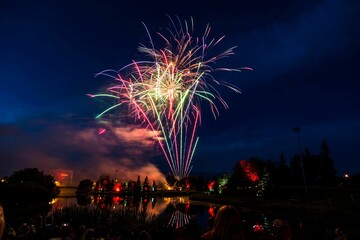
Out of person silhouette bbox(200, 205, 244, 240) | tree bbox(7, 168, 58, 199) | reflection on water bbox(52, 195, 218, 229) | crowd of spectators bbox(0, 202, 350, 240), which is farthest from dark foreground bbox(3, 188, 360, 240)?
tree bbox(7, 168, 58, 199)

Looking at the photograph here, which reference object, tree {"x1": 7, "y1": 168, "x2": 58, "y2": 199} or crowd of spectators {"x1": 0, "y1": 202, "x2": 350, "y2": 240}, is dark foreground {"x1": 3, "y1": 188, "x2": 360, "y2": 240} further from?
tree {"x1": 7, "y1": 168, "x2": 58, "y2": 199}

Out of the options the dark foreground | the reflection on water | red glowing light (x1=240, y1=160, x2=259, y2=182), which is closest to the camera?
Answer: the dark foreground

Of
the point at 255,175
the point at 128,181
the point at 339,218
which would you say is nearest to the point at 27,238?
the point at 339,218

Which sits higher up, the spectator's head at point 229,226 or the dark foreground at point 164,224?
the spectator's head at point 229,226

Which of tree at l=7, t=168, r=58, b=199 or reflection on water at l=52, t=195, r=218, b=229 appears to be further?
tree at l=7, t=168, r=58, b=199

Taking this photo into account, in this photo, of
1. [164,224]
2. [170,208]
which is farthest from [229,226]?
[170,208]

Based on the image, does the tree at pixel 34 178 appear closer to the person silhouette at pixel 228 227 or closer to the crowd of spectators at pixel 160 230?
the crowd of spectators at pixel 160 230

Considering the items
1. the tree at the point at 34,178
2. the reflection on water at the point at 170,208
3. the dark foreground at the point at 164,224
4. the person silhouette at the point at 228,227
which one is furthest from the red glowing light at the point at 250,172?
the person silhouette at the point at 228,227

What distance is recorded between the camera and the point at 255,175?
6112 cm

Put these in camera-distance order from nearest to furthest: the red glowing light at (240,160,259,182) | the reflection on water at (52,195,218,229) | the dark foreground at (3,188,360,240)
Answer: the dark foreground at (3,188,360,240), the reflection on water at (52,195,218,229), the red glowing light at (240,160,259,182)

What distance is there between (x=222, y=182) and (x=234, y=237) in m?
65.3

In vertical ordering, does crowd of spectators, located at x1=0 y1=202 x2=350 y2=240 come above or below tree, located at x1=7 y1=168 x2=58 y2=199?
below

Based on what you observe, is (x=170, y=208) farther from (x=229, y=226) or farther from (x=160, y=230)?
(x=229, y=226)

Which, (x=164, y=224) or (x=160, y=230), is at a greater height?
(x=160, y=230)
